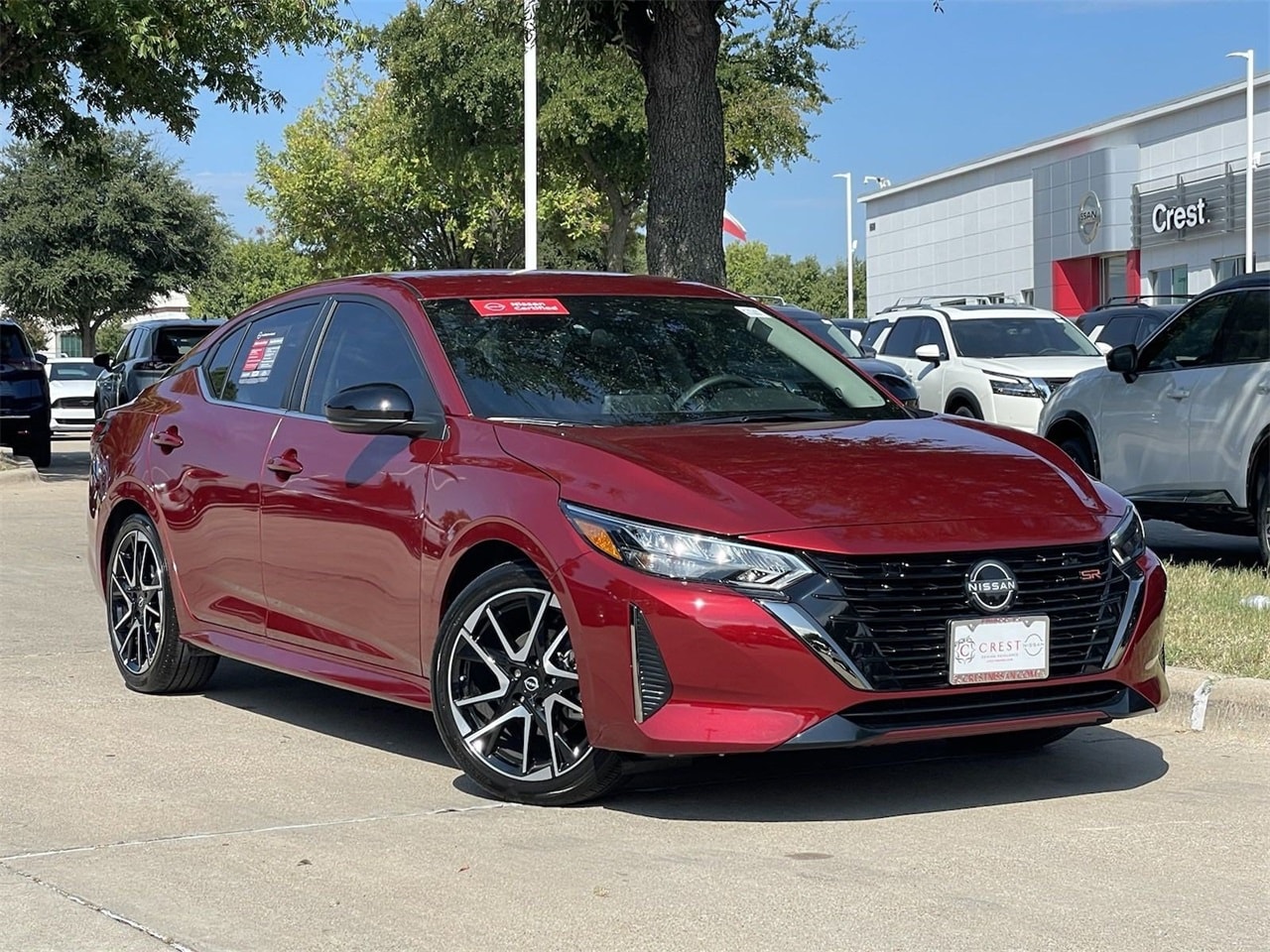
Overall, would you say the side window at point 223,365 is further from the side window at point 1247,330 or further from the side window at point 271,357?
the side window at point 1247,330

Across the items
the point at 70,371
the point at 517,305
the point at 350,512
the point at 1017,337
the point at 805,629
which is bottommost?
the point at 805,629

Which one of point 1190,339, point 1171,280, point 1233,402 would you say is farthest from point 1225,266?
point 1233,402

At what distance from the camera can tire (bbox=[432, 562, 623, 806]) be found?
5629mm

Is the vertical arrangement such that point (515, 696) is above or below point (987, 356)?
below

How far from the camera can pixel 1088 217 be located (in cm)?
5791

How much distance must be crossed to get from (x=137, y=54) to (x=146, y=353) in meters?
4.37

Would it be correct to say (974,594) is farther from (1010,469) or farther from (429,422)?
(429,422)

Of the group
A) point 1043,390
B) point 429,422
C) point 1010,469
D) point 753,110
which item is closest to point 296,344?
point 429,422

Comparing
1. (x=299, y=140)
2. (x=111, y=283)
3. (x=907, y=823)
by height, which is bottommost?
(x=907, y=823)

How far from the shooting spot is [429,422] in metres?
6.21

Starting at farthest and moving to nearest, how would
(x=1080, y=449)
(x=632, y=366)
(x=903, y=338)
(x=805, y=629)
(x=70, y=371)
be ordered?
1. (x=70, y=371)
2. (x=903, y=338)
3. (x=1080, y=449)
4. (x=632, y=366)
5. (x=805, y=629)

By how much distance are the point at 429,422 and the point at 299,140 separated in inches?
2113

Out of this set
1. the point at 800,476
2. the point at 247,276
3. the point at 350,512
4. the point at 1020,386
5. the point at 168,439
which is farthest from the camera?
the point at 247,276

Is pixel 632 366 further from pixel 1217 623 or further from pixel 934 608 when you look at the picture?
pixel 1217 623
